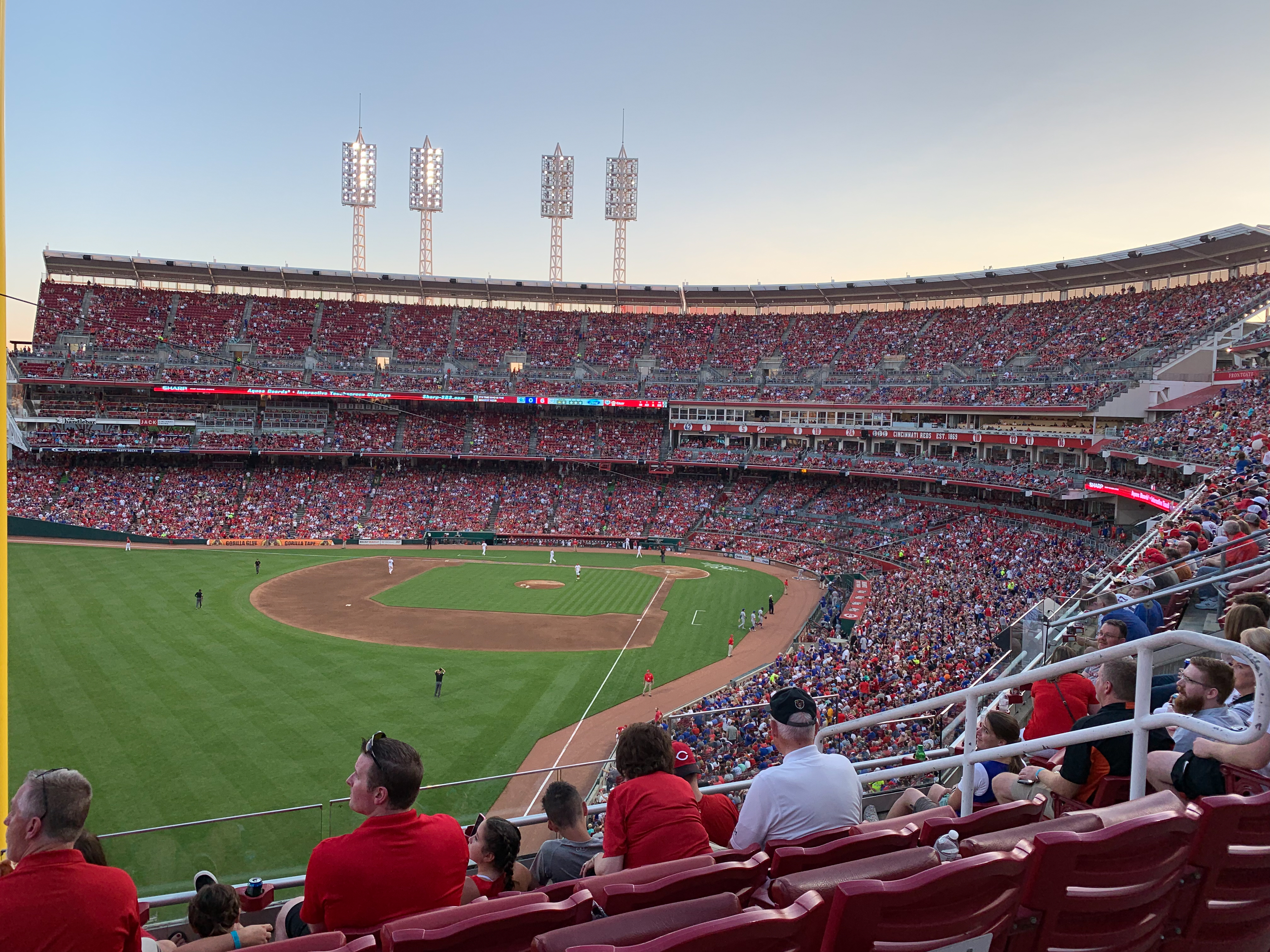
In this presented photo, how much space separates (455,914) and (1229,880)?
317cm

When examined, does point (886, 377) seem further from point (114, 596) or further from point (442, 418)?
point (114, 596)

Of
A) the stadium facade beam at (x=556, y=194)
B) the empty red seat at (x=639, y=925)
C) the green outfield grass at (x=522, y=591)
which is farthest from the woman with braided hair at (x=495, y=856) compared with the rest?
the stadium facade beam at (x=556, y=194)

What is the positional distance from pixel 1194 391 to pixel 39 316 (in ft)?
255

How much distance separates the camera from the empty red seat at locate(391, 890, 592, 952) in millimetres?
2555

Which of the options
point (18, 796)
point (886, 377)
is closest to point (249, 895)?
→ point (18, 796)

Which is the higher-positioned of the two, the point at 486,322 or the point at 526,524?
the point at 486,322

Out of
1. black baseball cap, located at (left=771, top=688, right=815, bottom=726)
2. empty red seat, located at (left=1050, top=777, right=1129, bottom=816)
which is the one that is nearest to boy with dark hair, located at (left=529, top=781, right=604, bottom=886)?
black baseball cap, located at (left=771, top=688, right=815, bottom=726)

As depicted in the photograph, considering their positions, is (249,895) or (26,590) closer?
(249,895)

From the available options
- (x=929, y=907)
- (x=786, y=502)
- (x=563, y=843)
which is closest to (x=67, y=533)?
(x=786, y=502)

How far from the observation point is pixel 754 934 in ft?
7.61

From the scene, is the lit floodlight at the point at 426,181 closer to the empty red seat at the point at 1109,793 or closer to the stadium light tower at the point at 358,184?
the stadium light tower at the point at 358,184

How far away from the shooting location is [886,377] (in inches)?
2138

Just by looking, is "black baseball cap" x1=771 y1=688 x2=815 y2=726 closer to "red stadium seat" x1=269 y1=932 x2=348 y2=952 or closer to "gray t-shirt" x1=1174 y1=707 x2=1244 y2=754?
"gray t-shirt" x1=1174 y1=707 x2=1244 y2=754


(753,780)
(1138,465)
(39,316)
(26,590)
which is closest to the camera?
(753,780)
